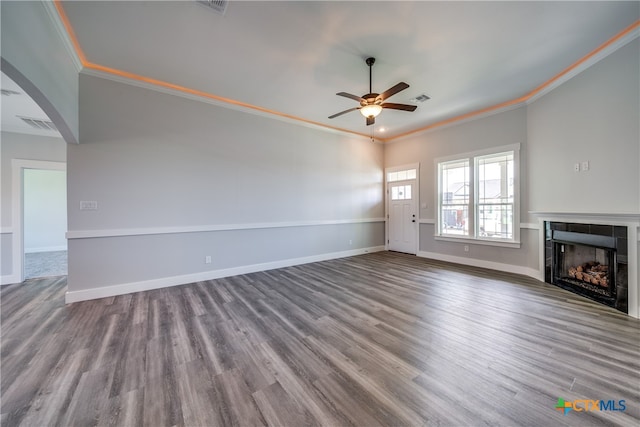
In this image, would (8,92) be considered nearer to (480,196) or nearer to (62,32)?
(62,32)

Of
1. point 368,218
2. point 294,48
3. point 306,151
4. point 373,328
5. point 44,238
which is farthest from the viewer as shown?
point 44,238

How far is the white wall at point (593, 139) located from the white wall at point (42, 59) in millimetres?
5964

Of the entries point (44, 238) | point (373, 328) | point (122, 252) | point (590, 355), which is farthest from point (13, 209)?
point (590, 355)

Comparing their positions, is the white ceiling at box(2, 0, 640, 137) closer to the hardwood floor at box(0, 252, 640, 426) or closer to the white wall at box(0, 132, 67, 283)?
the white wall at box(0, 132, 67, 283)

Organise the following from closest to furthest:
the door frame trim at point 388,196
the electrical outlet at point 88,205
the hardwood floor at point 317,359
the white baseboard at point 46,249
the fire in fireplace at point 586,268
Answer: the hardwood floor at point 317,359
the fire in fireplace at point 586,268
the electrical outlet at point 88,205
the door frame trim at point 388,196
the white baseboard at point 46,249

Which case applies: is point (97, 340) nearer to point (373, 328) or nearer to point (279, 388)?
point (279, 388)

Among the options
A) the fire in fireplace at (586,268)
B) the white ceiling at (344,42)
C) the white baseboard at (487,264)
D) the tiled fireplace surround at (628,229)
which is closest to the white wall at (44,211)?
the white ceiling at (344,42)

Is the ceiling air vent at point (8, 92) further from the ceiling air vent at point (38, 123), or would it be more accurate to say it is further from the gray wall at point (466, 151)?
the gray wall at point (466, 151)

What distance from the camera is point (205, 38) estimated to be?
9.16 feet

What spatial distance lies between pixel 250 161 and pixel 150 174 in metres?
1.65

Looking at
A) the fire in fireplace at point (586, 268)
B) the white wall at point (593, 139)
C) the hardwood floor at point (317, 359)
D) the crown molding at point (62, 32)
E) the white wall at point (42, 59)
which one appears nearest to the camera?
the hardwood floor at point (317, 359)

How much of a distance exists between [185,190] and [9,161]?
3.46 meters

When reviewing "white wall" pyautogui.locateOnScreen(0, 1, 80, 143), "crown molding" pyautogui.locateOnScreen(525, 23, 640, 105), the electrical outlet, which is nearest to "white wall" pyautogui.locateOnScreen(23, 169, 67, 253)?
the electrical outlet

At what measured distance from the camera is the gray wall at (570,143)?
2.88m
